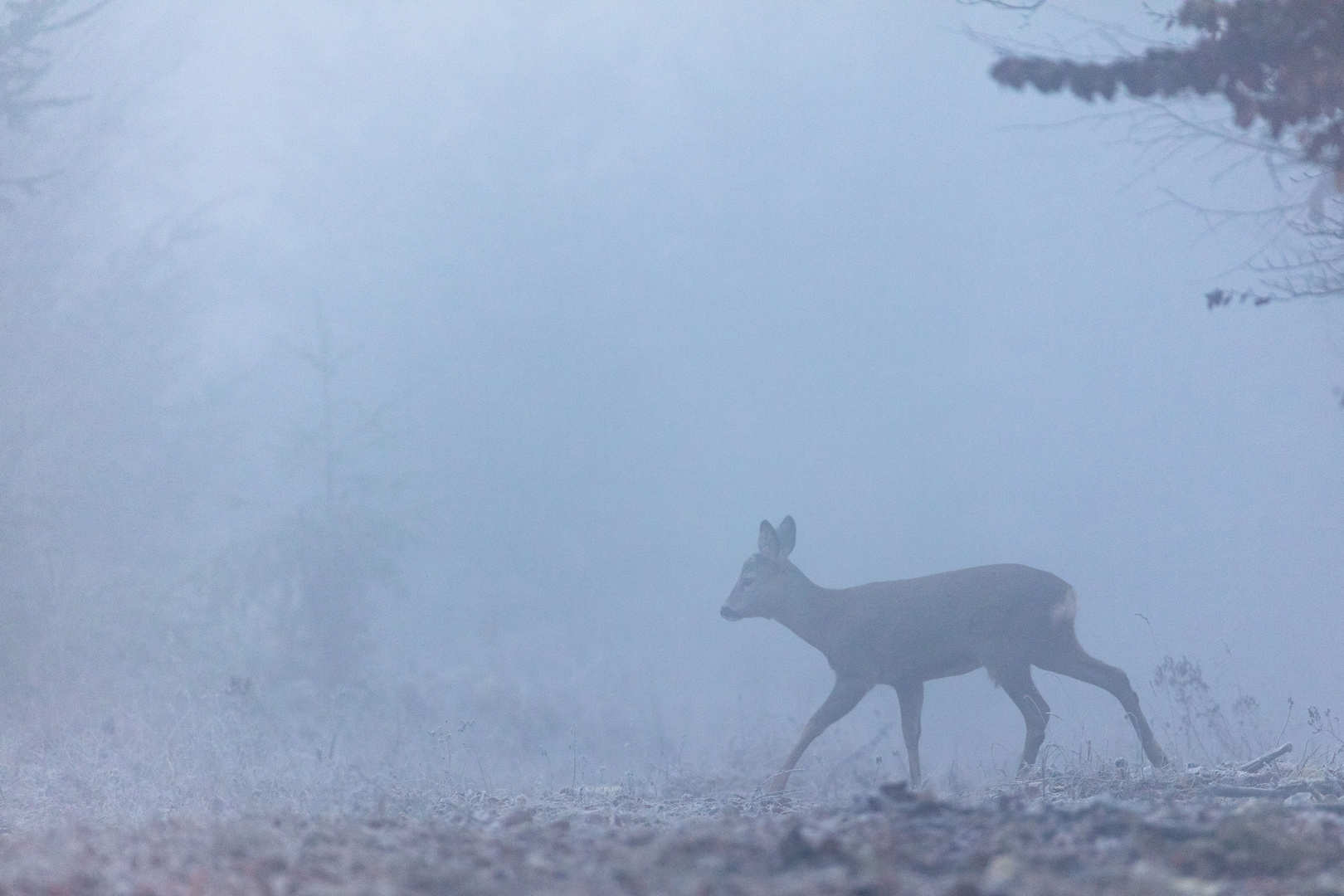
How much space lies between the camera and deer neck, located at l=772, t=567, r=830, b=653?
11531 millimetres

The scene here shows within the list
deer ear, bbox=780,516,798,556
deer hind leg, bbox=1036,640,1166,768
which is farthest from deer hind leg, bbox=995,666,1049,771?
deer ear, bbox=780,516,798,556

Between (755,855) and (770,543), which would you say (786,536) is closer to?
(770,543)

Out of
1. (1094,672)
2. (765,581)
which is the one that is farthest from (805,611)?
(1094,672)

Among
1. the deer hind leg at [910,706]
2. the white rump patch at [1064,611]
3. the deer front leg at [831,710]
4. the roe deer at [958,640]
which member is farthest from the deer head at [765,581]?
the white rump patch at [1064,611]

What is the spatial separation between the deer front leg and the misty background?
0.26m

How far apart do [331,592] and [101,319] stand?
6705mm

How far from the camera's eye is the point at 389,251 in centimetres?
7138

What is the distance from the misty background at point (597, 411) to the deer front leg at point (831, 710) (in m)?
0.26

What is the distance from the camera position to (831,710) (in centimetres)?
1024

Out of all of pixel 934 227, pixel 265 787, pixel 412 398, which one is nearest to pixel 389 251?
pixel 412 398

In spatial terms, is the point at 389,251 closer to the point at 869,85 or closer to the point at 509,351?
the point at 509,351

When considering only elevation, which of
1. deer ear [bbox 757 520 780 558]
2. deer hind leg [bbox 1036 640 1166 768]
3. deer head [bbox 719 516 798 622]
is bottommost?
deer hind leg [bbox 1036 640 1166 768]

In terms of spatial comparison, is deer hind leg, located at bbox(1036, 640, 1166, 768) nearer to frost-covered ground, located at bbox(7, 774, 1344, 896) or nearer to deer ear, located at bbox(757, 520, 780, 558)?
deer ear, located at bbox(757, 520, 780, 558)

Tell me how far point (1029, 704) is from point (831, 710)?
4.99 ft
